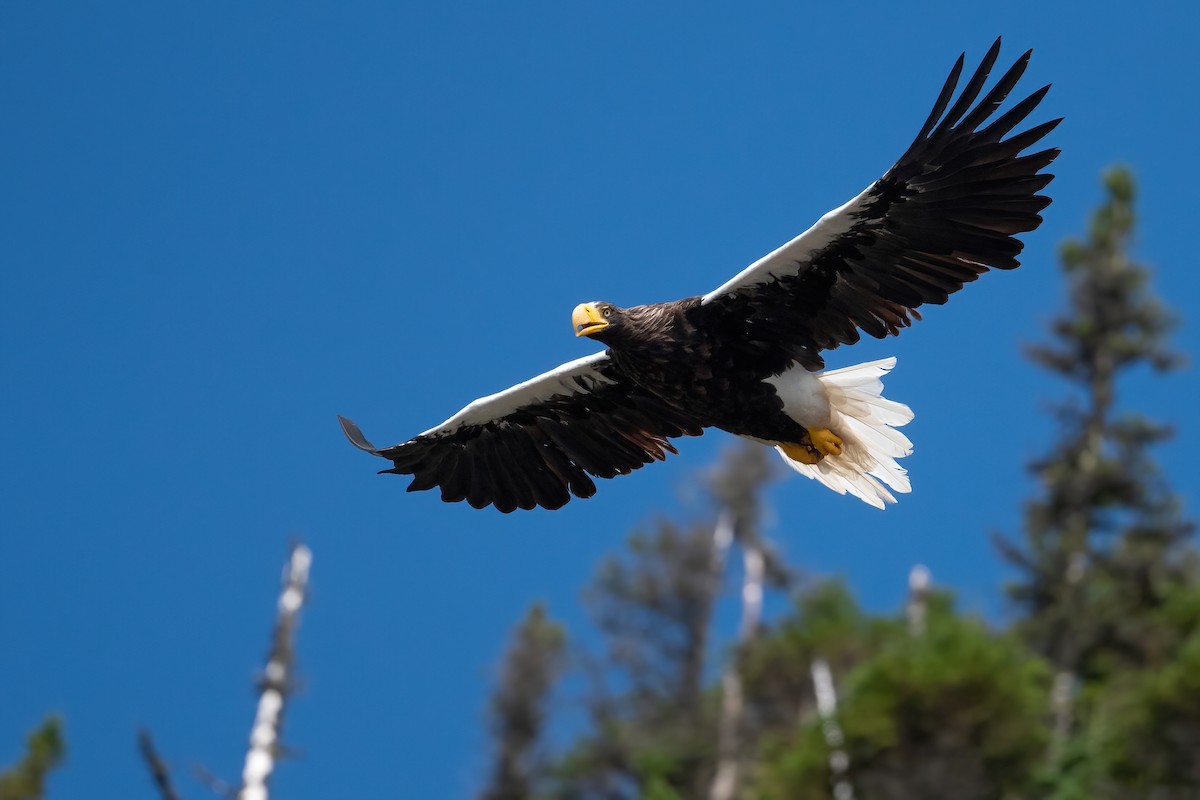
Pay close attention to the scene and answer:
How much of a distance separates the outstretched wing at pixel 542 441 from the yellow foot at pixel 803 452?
0.53 metres

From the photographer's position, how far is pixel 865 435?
873cm

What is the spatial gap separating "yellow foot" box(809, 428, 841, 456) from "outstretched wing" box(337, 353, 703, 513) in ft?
2.30

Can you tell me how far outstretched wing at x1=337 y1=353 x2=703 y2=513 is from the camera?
9.12 metres

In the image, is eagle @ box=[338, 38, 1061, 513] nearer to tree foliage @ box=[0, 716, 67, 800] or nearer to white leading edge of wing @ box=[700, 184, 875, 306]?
white leading edge of wing @ box=[700, 184, 875, 306]

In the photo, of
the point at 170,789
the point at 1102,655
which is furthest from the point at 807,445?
the point at 1102,655

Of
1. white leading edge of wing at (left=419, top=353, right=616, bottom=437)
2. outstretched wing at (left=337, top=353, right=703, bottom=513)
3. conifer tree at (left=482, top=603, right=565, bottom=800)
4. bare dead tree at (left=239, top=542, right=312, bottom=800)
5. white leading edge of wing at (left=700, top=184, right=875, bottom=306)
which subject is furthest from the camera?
conifer tree at (left=482, top=603, right=565, bottom=800)

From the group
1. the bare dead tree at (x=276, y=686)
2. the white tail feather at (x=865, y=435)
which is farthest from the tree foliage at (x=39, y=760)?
the white tail feather at (x=865, y=435)

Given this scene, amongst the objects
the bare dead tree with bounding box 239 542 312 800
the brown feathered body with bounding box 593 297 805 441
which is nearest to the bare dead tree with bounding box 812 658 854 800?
the bare dead tree with bounding box 239 542 312 800

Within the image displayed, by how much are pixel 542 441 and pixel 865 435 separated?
1.77m

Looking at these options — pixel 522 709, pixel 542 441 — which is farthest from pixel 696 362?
pixel 522 709

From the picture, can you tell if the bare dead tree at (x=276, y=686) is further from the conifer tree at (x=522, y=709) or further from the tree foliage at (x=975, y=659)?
the conifer tree at (x=522, y=709)

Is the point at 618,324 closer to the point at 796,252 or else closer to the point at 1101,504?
the point at 796,252

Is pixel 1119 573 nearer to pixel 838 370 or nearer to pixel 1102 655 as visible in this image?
pixel 1102 655

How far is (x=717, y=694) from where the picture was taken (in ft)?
73.7
